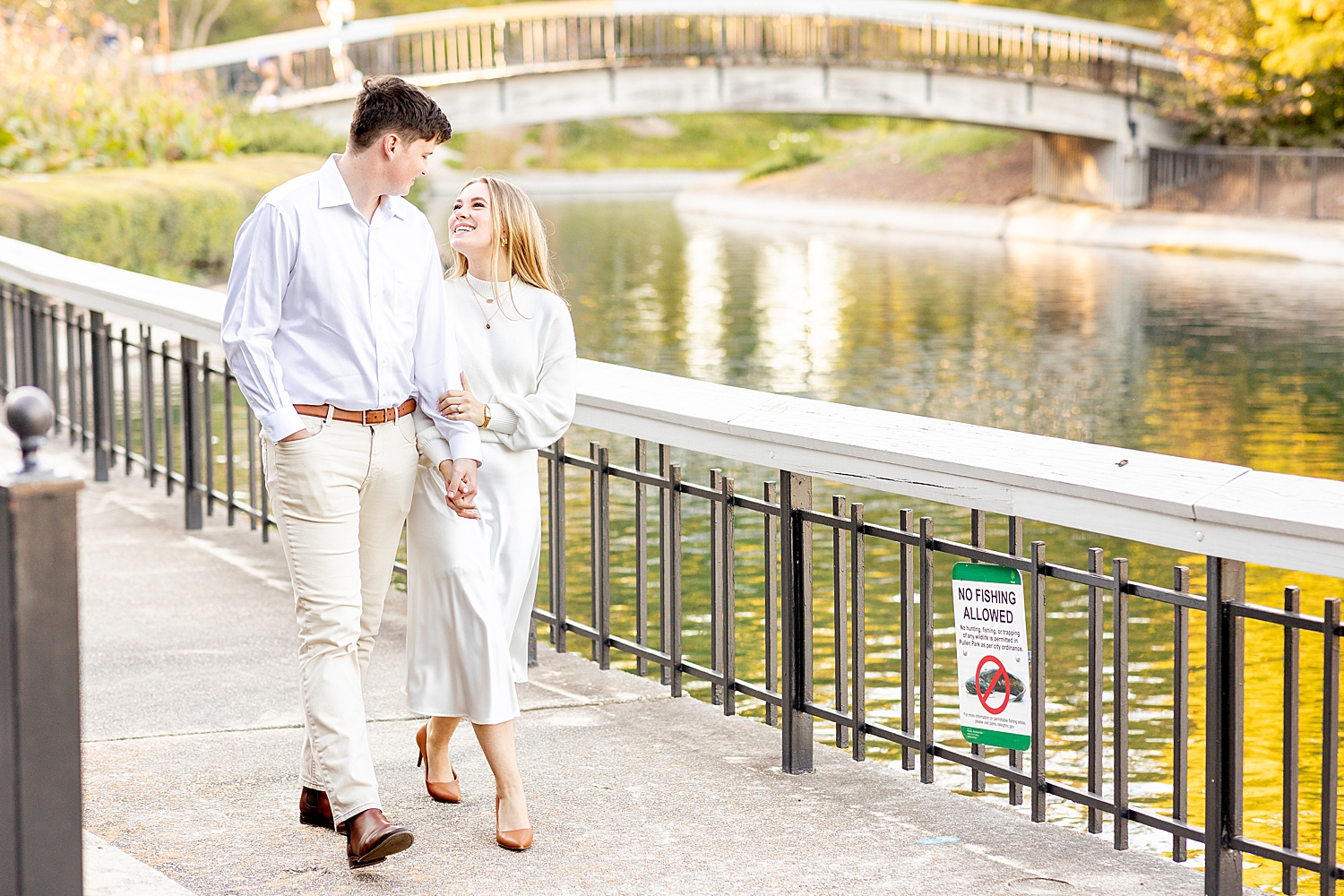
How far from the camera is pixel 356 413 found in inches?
171

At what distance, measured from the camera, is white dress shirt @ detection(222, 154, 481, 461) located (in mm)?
4234

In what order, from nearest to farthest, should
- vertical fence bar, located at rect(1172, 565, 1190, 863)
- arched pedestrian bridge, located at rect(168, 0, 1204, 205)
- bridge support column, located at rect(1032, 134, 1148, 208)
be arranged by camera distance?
vertical fence bar, located at rect(1172, 565, 1190, 863) → arched pedestrian bridge, located at rect(168, 0, 1204, 205) → bridge support column, located at rect(1032, 134, 1148, 208)

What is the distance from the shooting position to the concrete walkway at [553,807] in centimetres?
430

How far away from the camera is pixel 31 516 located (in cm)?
306

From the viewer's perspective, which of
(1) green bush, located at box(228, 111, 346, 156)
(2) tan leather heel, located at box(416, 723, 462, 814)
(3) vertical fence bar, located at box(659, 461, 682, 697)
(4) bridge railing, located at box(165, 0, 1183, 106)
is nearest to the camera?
(2) tan leather heel, located at box(416, 723, 462, 814)

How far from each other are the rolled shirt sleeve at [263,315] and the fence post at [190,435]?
4014 mm

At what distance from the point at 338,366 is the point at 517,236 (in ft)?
2.20

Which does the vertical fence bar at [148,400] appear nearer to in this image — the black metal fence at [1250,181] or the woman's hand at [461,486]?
the woman's hand at [461,486]

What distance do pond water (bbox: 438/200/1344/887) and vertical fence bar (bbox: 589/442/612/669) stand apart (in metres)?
1.38

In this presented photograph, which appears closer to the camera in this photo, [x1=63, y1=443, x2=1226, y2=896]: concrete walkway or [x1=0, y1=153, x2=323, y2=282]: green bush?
[x1=63, y1=443, x2=1226, y2=896]: concrete walkway

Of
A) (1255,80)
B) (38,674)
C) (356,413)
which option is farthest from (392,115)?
(1255,80)

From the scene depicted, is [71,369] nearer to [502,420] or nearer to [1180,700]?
[502,420]

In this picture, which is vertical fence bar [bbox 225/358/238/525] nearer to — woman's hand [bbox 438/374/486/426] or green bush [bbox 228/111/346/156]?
woman's hand [bbox 438/374/486/426]

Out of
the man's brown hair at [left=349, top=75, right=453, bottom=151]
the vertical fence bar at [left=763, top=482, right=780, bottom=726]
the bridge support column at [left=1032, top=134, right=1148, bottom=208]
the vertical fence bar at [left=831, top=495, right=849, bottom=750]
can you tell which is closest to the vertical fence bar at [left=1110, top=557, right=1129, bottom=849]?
the vertical fence bar at [left=831, top=495, right=849, bottom=750]
